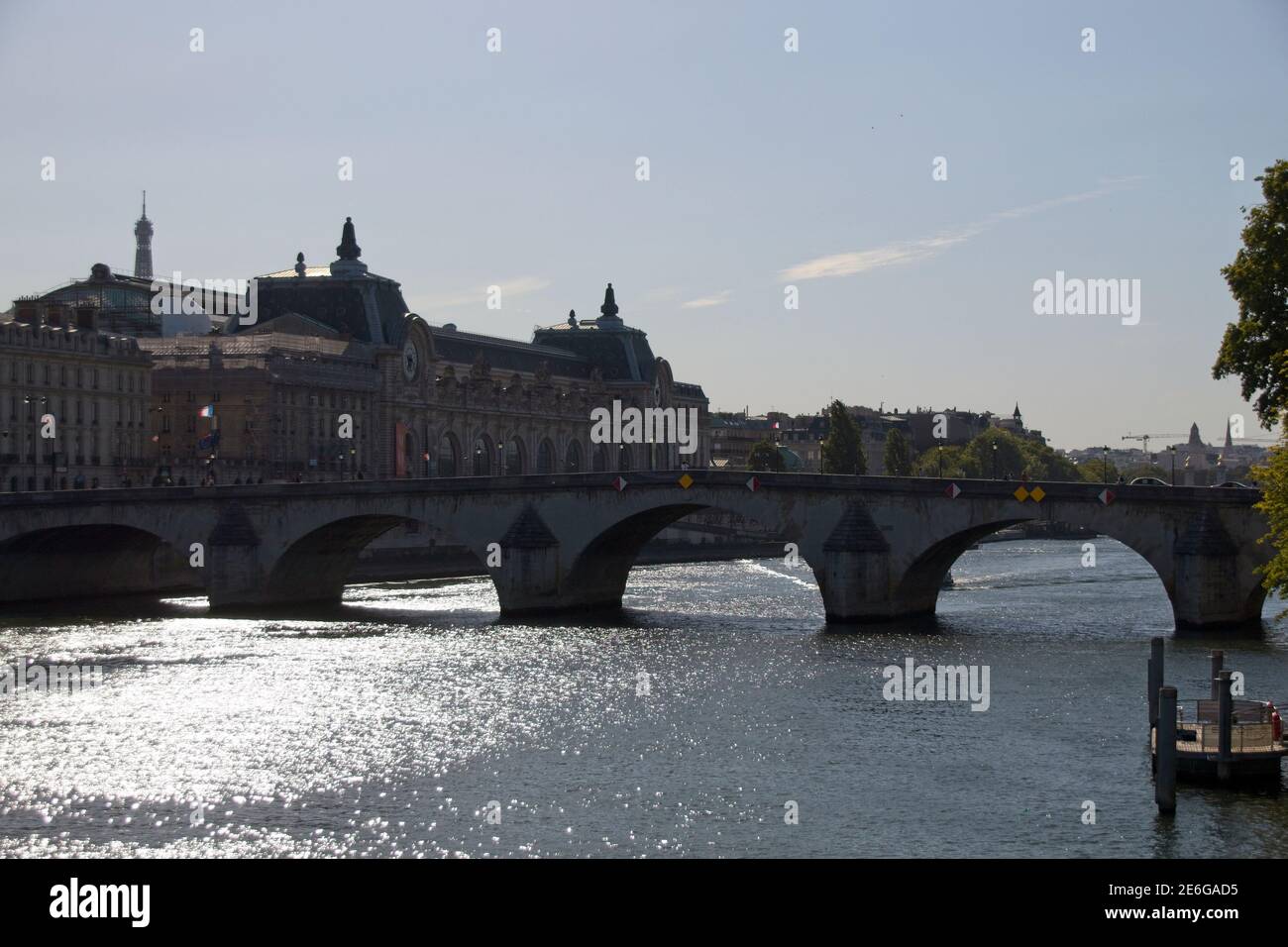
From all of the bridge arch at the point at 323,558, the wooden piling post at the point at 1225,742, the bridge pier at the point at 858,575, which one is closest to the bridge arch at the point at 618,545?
the bridge pier at the point at 858,575

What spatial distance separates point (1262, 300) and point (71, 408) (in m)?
76.1

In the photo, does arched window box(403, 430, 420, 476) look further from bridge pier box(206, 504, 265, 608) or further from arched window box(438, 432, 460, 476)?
bridge pier box(206, 504, 265, 608)

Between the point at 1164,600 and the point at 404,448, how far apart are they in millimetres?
78112

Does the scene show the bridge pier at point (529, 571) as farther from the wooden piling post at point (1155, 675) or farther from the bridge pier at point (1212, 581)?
the wooden piling post at point (1155, 675)

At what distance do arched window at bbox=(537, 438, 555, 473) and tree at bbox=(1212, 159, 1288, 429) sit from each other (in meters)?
117

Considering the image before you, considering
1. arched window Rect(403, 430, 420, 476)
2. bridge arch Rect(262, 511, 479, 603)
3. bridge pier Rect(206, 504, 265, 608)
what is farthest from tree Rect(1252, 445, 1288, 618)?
arched window Rect(403, 430, 420, 476)

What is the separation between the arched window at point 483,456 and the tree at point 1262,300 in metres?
110

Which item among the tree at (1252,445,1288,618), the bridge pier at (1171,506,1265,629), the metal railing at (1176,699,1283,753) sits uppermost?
the tree at (1252,445,1288,618)

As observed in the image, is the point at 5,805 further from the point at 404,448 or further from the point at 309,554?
the point at 404,448

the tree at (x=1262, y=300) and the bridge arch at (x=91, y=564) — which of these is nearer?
the tree at (x=1262, y=300)

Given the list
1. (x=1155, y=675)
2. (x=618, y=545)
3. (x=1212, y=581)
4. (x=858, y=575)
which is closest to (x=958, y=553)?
(x=858, y=575)

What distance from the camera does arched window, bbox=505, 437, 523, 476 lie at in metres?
172

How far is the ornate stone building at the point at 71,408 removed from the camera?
366 feet
